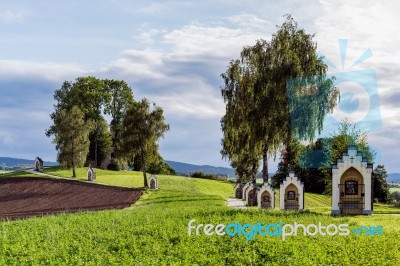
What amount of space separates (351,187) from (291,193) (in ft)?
17.0

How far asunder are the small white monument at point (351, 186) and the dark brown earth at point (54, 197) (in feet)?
65.6

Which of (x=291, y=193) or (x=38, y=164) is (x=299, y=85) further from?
(x=38, y=164)

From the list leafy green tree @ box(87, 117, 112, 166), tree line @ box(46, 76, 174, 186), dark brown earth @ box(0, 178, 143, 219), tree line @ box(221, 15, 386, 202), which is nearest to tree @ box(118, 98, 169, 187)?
tree line @ box(46, 76, 174, 186)

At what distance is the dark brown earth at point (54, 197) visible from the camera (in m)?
44.4

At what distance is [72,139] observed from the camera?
7006cm

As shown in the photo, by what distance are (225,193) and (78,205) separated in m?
26.6

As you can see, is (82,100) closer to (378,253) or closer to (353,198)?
(353,198)

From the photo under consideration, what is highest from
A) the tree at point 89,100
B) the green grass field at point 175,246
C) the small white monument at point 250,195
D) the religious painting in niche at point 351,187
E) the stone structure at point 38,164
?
the tree at point 89,100

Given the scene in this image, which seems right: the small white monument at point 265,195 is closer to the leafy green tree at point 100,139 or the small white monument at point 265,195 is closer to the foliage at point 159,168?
the leafy green tree at point 100,139

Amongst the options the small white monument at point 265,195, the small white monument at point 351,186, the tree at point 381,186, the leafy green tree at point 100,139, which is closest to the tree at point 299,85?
the small white monument at point 265,195

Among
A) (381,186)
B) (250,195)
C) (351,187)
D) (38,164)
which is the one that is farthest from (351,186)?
(38,164)

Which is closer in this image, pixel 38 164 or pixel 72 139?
pixel 72 139

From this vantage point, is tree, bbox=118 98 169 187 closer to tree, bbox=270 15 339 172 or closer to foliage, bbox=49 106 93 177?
foliage, bbox=49 106 93 177

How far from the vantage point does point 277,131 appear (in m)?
38.9
